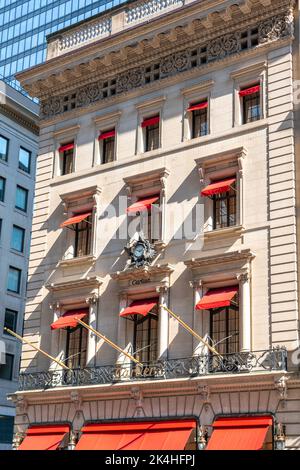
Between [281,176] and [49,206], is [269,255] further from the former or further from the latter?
[49,206]

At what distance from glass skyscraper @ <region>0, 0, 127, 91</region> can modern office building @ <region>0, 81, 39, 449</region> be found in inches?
829

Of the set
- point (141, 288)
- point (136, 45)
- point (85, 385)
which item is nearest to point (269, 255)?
point (141, 288)

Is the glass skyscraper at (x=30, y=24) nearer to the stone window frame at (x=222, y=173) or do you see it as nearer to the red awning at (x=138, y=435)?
the stone window frame at (x=222, y=173)

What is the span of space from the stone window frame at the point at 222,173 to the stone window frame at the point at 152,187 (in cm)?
183

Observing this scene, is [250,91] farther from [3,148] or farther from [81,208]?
[3,148]

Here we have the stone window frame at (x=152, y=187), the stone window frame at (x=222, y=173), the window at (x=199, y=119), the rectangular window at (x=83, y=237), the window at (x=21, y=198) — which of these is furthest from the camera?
the window at (x=21, y=198)

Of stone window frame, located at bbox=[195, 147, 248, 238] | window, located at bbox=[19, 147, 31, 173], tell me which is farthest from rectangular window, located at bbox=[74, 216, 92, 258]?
window, located at bbox=[19, 147, 31, 173]

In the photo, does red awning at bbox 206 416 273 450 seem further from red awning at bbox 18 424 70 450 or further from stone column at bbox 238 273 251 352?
red awning at bbox 18 424 70 450

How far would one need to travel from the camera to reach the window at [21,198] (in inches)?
2254

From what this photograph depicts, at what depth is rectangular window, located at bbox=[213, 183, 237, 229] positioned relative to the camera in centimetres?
3034

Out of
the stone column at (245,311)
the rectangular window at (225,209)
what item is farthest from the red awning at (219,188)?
the stone column at (245,311)

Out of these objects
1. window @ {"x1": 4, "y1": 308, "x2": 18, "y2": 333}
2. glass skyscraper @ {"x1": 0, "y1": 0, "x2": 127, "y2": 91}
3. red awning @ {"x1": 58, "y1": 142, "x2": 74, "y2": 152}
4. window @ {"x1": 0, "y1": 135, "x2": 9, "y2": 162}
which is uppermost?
glass skyscraper @ {"x1": 0, "y1": 0, "x2": 127, "y2": 91}

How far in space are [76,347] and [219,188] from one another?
981 centimetres

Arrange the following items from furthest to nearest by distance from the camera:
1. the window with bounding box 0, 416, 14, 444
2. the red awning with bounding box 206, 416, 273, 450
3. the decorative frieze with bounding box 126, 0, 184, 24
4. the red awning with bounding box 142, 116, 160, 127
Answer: the window with bounding box 0, 416, 14, 444 < the decorative frieze with bounding box 126, 0, 184, 24 < the red awning with bounding box 142, 116, 160, 127 < the red awning with bounding box 206, 416, 273, 450
